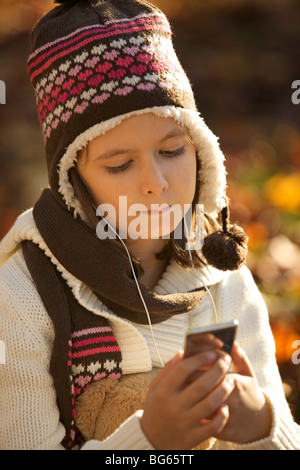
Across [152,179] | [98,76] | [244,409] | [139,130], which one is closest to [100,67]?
[98,76]

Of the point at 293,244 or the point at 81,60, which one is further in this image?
the point at 293,244

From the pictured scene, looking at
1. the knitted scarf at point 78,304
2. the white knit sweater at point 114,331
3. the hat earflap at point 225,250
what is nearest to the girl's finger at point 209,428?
the white knit sweater at point 114,331

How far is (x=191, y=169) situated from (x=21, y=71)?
4.08m

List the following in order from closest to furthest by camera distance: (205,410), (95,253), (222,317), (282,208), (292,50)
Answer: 1. (205,410)
2. (95,253)
3. (222,317)
4. (282,208)
5. (292,50)

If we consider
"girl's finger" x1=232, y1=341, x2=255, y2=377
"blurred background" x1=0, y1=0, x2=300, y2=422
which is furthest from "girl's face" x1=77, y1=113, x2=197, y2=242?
"blurred background" x1=0, y1=0, x2=300, y2=422

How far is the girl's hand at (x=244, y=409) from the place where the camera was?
1.28m

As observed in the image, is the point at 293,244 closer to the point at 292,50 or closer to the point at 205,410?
the point at 205,410

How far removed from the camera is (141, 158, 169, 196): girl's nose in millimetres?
1401

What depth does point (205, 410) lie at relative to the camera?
3.87 feet

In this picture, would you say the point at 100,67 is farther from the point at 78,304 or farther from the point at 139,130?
the point at 78,304

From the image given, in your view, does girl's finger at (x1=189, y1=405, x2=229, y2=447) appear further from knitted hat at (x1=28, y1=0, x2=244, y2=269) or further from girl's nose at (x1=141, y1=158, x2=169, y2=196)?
knitted hat at (x1=28, y1=0, x2=244, y2=269)

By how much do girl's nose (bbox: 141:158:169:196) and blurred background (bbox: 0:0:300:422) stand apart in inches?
46.5

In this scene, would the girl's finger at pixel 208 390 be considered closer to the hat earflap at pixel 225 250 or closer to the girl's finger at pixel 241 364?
the girl's finger at pixel 241 364

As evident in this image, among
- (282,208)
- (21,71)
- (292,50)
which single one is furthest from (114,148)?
(292,50)
